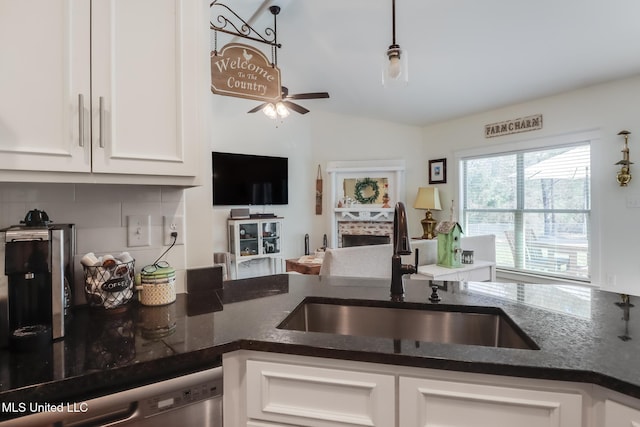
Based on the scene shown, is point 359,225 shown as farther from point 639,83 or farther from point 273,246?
point 639,83

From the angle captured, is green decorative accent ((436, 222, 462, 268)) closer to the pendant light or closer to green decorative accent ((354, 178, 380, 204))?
the pendant light

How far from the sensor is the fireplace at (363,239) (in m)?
5.36

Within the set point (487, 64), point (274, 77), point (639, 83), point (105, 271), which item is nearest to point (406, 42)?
point (487, 64)

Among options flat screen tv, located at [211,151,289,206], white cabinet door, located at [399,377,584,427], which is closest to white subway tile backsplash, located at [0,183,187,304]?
white cabinet door, located at [399,377,584,427]

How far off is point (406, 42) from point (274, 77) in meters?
1.90

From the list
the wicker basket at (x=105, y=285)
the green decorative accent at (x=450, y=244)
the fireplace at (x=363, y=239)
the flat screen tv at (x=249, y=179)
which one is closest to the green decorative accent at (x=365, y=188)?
the fireplace at (x=363, y=239)

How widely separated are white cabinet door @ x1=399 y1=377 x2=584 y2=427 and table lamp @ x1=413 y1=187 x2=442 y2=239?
432 centimetres

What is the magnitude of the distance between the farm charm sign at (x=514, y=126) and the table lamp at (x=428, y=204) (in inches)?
42.1

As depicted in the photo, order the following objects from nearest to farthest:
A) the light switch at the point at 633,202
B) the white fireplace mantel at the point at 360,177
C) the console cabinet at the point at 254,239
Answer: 1. the light switch at the point at 633,202
2. the console cabinet at the point at 254,239
3. the white fireplace mantel at the point at 360,177

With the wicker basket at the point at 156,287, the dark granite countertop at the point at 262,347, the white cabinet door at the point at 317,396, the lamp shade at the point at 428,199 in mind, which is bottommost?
the white cabinet door at the point at 317,396

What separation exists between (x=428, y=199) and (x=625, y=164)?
222 cm

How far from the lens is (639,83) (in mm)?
3234

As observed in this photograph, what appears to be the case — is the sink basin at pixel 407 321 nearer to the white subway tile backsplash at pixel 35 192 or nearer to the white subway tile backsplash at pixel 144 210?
the white subway tile backsplash at pixel 144 210

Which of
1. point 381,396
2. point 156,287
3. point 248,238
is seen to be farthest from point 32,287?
point 248,238
